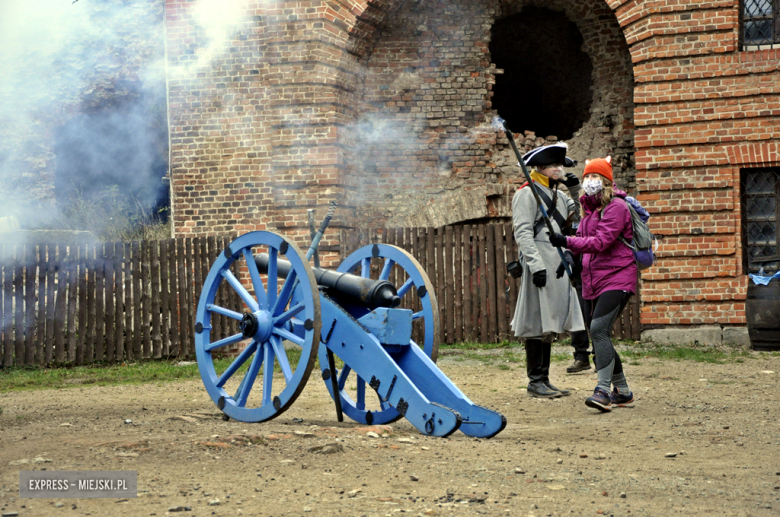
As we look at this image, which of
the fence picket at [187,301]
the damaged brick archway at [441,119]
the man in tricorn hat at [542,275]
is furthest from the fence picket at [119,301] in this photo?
the man in tricorn hat at [542,275]

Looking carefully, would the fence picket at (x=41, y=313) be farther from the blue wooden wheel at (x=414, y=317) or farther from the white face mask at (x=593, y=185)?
the white face mask at (x=593, y=185)

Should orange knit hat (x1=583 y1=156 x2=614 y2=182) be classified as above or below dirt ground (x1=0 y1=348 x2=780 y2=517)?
above

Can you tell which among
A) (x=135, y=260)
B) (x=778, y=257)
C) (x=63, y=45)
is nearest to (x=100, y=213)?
(x=63, y=45)

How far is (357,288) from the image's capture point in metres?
4.73

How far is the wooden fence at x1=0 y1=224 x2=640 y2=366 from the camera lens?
9578mm

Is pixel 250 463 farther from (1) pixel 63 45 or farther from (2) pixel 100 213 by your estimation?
(1) pixel 63 45

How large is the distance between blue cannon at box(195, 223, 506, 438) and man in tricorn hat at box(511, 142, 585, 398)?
1.02 m

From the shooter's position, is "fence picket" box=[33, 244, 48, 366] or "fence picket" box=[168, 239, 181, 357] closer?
"fence picket" box=[33, 244, 48, 366]

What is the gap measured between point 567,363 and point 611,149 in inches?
170

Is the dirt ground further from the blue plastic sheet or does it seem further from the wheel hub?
the blue plastic sheet

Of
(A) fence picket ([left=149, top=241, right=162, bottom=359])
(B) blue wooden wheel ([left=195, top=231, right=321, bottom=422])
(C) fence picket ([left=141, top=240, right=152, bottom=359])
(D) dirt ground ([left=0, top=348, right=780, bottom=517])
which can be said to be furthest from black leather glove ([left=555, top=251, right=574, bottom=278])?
(C) fence picket ([left=141, top=240, right=152, bottom=359])

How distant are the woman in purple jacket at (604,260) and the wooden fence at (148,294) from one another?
4.72 metres

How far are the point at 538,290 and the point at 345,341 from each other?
6.12ft

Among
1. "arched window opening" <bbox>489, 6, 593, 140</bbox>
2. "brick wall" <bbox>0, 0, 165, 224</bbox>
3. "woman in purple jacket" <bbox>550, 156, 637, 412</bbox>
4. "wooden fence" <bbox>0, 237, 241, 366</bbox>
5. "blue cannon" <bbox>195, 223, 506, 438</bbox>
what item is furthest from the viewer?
"brick wall" <bbox>0, 0, 165, 224</bbox>
